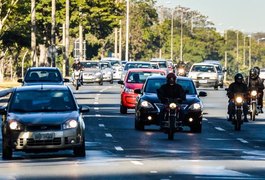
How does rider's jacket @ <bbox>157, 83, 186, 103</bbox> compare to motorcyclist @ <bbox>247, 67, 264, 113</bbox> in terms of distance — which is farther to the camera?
motorcyclist @ <bbox>247, 67, 264, 113</bbox>

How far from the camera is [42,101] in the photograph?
24297mm

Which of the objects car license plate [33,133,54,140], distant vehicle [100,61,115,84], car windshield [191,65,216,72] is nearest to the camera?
car license plate [33,133,54,140]

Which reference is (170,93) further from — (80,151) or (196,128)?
(80,151)

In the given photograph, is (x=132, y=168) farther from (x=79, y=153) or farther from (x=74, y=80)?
(x=74, y=80)

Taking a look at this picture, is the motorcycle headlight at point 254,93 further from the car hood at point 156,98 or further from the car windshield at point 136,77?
the car hood at point 156,98

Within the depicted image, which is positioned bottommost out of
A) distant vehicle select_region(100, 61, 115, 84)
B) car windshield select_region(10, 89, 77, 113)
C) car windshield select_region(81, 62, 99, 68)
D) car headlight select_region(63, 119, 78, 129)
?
distant vehicle select_region(100, 61, 115, 84)

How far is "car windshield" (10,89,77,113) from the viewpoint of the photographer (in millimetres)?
23984

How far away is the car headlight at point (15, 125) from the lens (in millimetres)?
23094

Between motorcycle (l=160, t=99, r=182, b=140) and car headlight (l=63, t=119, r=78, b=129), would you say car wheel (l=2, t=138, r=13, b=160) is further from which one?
motorcycle (l=160, t=99, r=182, b=140)

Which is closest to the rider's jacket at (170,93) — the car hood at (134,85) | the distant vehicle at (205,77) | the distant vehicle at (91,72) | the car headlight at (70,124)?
the car headlight at (70,124)

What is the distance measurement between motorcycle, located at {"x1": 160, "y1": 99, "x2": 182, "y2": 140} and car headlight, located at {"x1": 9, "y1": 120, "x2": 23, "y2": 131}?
285 inches

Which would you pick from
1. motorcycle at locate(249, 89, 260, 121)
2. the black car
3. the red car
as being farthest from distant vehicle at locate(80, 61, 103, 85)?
the black car

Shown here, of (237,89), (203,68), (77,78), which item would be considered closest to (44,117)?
(237,89)

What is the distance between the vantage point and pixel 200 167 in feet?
69.5
